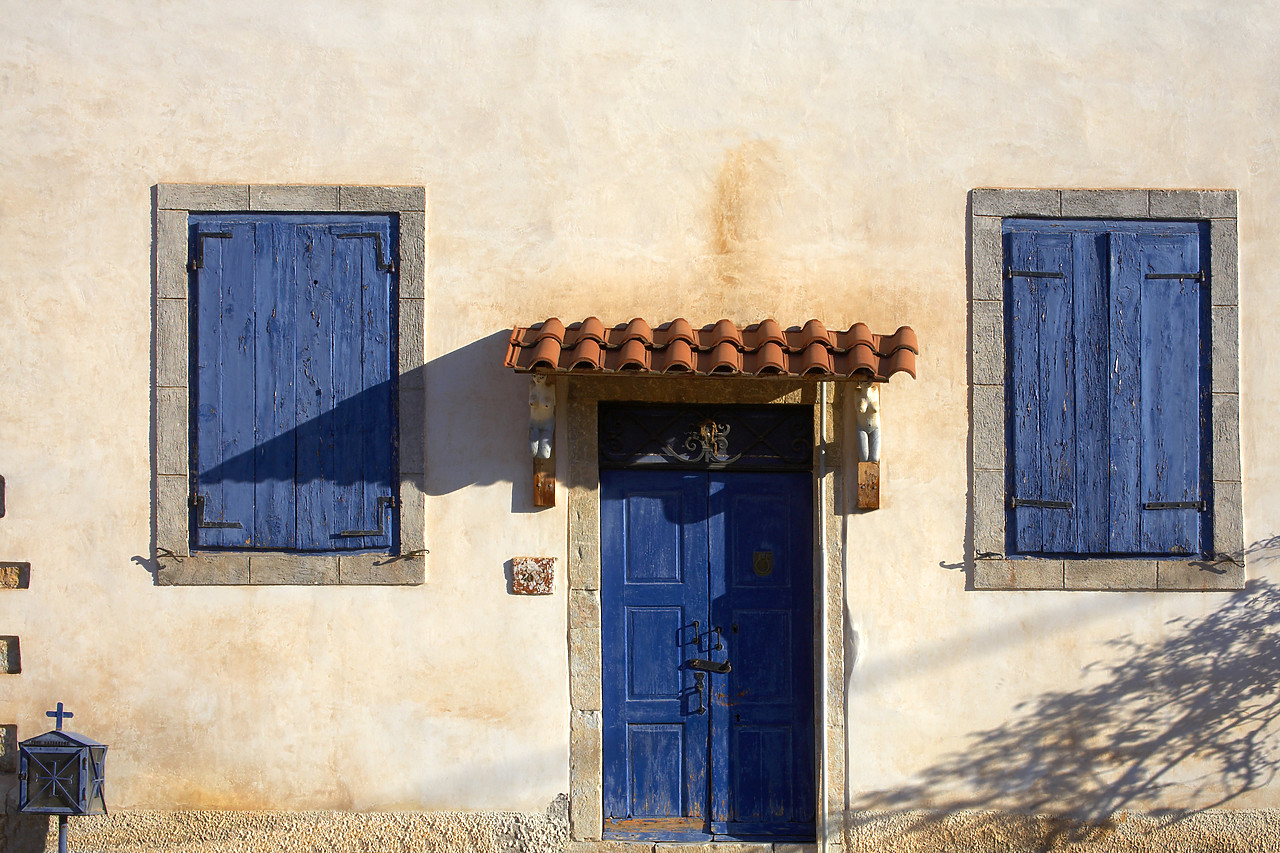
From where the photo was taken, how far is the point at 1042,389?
15.0 feet

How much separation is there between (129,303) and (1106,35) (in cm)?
502

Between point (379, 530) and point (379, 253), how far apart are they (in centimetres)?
136

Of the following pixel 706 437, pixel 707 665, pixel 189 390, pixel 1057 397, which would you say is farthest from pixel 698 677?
pixel 189 390

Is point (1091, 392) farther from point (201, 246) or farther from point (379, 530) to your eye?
point (201, 246)

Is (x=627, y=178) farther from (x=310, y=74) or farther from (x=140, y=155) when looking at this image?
(x=140, y=155)

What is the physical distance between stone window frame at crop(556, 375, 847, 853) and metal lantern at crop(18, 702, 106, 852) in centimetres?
224

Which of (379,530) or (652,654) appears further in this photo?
(652,654)

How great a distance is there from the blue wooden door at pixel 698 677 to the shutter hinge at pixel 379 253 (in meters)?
1.52

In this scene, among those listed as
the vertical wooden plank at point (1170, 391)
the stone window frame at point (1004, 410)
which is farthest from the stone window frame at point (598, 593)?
the vertical wooden plank at point (1170, 391)

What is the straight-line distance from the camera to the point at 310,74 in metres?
4.55

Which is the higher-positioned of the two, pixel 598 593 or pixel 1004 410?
pixel 1004 410

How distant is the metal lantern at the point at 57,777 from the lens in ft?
13.8

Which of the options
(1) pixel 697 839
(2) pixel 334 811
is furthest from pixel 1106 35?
(2) pixel 334 811

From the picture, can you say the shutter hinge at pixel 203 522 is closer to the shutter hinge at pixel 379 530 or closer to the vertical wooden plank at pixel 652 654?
the shutter hinge at pixel 379 530
